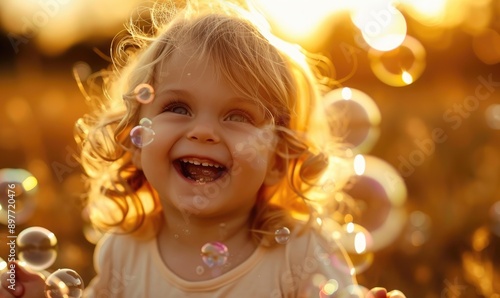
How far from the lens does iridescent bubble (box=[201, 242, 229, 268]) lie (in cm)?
229

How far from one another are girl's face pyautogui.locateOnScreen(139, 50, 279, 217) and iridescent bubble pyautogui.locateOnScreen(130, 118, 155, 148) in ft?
0.05

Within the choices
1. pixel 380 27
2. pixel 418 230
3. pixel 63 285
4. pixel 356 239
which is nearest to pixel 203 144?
pixel 63 285

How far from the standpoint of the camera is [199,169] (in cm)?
225

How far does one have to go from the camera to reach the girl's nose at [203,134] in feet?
7.13

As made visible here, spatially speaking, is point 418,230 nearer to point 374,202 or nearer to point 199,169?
point 374,202

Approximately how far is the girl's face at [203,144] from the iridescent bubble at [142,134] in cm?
2

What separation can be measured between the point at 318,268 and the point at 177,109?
54cm

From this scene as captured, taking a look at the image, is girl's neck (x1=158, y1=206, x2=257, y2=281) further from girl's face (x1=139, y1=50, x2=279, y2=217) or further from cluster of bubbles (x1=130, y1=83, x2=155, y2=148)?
cluster of bubbles (x1=130, y1=83, x2=155, y2=148)

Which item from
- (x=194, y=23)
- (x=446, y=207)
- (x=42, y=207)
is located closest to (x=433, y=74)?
(x=446, y=207)

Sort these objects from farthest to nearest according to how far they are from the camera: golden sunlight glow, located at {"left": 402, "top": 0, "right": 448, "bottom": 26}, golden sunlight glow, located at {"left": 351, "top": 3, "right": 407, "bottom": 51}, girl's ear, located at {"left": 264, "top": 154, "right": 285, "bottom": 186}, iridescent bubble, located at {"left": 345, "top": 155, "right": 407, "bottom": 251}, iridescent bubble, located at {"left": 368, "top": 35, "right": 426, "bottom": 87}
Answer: golden sunlight glow, located at {"left": 402, "top": 0, "right": 448, "bottom": 26} < iridescent bubble, located at {"left": 368, "top": 35, "right": 426, "bottom": 87} < golden sunlight glow, located at {"left": 351, "top": 3, "right": 407, "bottom": 51} < iridescent bubble, located at {"left": 345, "top": 155, "right": 407, "bottom": 251} < girl's ear, located at {"left": 264, "top": 154, "right": 285, "bottom": 186}

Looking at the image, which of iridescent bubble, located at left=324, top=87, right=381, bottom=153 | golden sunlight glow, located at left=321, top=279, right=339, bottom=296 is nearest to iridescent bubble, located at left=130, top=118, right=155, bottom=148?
golden sunlight glow, located at left=321, top=279, right=339, bottom=296

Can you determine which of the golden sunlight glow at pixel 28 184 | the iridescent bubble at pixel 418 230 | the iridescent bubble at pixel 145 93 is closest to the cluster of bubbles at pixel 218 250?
the iridescent bubble at pixel 145 93

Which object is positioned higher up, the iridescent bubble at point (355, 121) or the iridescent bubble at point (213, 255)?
the iridescent bubble at point (213, 255)

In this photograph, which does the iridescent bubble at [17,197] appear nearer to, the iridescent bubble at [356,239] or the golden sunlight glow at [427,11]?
the iridescent bubble at [356,239]
